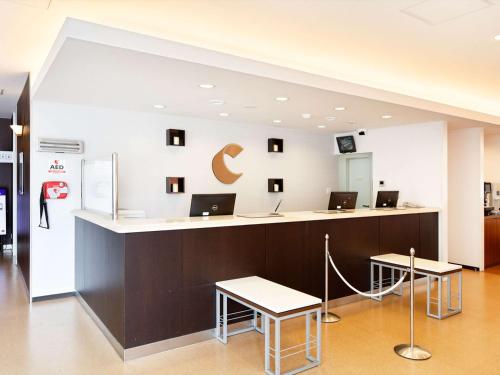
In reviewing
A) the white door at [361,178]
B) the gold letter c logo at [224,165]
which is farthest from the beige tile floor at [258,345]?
the white door at [361,178]

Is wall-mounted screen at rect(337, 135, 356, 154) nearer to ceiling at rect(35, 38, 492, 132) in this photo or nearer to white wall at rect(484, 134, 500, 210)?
ceiling at rect(35, 38, 492, 132)

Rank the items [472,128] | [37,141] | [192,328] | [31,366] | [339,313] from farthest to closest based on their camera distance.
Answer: [472,128] → [37,141] → [339,313] → [192,328] → [31,366]

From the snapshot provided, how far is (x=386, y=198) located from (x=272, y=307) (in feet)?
12.1

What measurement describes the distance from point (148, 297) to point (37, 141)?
2.67 metres

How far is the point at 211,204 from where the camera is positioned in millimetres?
4160

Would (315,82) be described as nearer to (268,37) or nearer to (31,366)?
(268,37)

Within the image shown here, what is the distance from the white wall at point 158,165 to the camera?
4840 mm

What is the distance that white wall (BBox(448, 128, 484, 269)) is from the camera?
6547 millimetres

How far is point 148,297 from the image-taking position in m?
3.30

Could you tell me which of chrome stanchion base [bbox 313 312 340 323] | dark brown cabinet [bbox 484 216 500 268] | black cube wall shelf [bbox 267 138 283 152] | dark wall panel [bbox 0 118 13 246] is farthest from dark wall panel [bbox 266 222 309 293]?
dark wall panel [bbox 0 118 13 246]

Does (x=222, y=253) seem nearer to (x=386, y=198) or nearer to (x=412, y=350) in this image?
(x=412, y=350)

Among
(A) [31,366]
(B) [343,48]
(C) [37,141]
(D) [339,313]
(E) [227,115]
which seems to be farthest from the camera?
(E) [227,115]

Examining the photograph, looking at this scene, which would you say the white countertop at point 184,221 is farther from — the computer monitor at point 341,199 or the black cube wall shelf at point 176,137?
the black cube wall shelf at point 176,137

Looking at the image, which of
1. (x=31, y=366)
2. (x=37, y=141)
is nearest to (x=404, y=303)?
(x=31, y=366)
